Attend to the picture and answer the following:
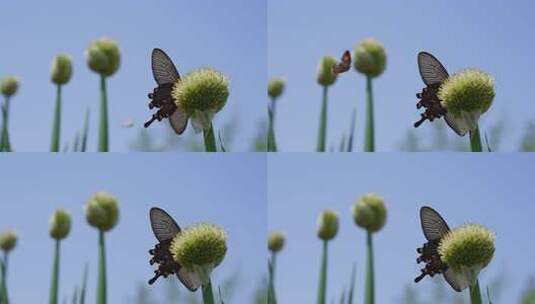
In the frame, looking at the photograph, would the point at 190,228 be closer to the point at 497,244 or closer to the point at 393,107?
the point at 393,107

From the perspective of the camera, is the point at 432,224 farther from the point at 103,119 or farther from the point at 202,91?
the point at 103,119

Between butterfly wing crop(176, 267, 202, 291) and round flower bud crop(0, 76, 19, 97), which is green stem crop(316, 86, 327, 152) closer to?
butterfly wing crop(176, 267, 202, 291)

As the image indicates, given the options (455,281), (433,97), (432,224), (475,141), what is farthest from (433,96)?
(455,281)

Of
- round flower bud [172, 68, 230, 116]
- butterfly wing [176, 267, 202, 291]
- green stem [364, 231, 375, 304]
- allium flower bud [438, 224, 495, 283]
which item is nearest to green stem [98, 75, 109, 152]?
round flower bud [172, 68, 230, 116]

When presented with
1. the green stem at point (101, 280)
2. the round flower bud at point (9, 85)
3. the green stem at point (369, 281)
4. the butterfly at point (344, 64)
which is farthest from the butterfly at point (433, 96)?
the round flower bud at point (9, 85)

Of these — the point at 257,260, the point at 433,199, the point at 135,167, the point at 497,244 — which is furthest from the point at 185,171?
the point at 497,244

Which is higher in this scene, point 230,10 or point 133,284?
point 230,10

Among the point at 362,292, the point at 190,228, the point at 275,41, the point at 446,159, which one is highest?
the point at 275,41
